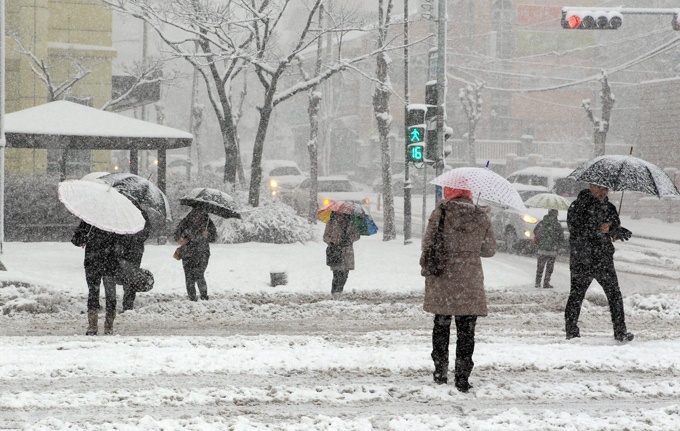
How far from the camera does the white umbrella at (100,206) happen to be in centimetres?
893

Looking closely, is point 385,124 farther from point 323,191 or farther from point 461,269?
point 461,269

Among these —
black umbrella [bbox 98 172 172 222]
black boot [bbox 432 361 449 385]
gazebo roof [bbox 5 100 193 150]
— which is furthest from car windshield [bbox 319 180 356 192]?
black boot [bbox 432 361 449 385]

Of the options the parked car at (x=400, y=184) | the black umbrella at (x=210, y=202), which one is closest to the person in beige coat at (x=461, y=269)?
the black umbrella at (x=210, y=202)

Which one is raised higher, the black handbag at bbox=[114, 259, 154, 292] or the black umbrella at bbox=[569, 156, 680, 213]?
the black umbrella at bbox=[569, 156, 680, 213]

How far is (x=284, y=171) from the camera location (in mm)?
36125

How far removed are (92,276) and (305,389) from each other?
3.47 metres

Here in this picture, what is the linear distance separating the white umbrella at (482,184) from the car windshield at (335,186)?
2409 centimetres

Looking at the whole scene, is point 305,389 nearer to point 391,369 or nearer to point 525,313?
point 391,369

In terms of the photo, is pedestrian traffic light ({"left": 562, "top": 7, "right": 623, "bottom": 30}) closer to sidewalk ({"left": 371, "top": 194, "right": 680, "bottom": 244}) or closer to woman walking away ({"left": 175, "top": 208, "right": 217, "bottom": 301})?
woman walking away ({"left": 175, "top": 208, "right": 217, "bottom": 301})

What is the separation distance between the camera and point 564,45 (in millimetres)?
54375

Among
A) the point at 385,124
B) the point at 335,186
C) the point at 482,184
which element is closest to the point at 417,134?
the point at 385,124

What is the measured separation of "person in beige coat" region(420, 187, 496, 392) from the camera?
275 inches

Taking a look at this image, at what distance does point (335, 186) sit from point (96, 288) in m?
22.4

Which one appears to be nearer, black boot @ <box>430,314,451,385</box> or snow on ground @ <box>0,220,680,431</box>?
snow on ground @ <box>0,220,680,431</box>
